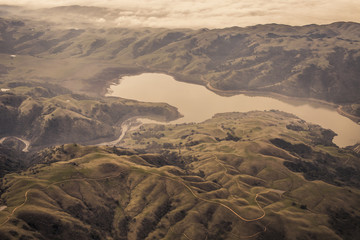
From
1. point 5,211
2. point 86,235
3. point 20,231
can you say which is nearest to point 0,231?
point 20,231

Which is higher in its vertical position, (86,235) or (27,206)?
(27,206)

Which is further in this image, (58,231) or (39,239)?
(58,231)

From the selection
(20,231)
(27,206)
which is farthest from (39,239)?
(27,206)

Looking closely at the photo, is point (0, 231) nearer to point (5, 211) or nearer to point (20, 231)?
point (20, 231)

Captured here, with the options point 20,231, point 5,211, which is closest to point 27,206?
point 5,211

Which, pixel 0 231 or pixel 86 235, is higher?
pixel 0 231

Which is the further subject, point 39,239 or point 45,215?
point 45,215

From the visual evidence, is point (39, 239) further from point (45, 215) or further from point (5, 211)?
point (5, 211)
